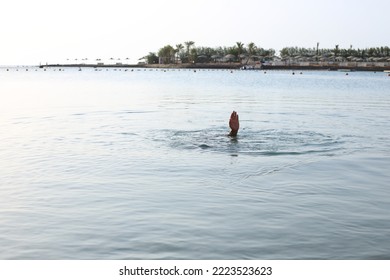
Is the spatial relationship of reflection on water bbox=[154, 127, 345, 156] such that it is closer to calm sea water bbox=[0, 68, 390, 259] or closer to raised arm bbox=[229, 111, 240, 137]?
calm sea water bbox=[0, 68, 390, 259]

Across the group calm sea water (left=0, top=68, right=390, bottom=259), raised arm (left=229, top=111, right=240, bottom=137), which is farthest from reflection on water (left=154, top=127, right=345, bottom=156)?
raised arm (left=229, top=111, right=240, bottom=137)

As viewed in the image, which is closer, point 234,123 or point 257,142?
point 257,142

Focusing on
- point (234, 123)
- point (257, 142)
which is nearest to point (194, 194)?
point (257, 142)

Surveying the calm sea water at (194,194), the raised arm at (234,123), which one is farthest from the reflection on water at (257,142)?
the raised arm at (234,123)

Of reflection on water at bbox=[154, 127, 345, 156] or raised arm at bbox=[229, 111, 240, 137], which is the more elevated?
raised arm at bbox=[229, 111, 240, 137]

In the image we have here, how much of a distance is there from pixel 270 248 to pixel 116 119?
75.1 feet

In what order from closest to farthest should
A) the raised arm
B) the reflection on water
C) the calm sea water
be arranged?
the calm sea water < the reflection on water < the raised arm

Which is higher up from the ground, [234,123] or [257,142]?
[234,123]

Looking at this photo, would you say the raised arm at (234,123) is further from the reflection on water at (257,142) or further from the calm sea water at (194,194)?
the calm sea water at (194,194)

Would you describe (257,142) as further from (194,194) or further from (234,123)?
(194,194)

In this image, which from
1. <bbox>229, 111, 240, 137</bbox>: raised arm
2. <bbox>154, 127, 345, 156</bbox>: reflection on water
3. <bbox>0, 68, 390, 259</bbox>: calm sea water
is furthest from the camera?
<bbox>229, 111, 240, 137</bbox>: raised arm

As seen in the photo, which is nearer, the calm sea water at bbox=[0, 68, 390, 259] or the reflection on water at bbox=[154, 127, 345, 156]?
the calm sea water at bbox=[0, 68, 390, 259]

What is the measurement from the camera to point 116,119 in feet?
102
